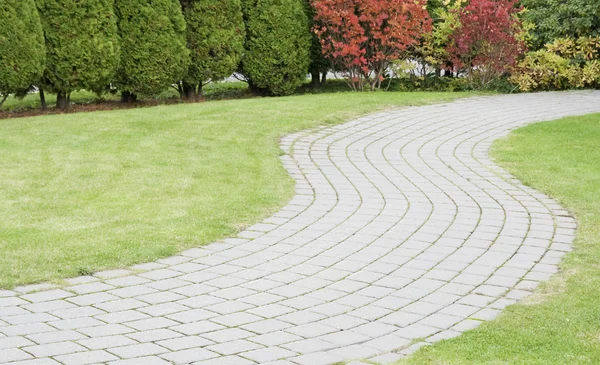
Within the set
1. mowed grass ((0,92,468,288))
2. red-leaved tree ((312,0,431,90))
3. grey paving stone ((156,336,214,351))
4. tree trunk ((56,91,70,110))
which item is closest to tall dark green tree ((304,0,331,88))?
red-leaved tree ((312,0,431,90))

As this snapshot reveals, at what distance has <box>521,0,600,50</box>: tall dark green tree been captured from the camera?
17.1 m

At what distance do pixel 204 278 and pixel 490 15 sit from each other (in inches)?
492

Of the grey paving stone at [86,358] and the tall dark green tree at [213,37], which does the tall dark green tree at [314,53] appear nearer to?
the tall dark green tree at [213,37]

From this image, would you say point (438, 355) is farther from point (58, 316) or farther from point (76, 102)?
point (76, 102)

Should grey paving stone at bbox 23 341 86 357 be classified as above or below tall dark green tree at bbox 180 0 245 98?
below

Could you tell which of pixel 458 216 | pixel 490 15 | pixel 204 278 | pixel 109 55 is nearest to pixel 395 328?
pixel 204 278

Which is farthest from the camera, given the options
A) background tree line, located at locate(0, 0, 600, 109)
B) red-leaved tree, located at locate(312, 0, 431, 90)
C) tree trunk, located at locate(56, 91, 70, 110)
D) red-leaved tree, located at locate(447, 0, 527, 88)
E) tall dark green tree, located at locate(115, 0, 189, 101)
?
red-leaved tree, located at locate(447, 0, 527, 88)

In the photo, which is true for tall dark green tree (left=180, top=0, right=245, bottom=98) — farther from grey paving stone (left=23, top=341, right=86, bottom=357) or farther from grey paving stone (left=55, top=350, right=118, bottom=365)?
grey paving stone (left=55, top=350, right=118, bottom=365)

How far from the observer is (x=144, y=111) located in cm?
1299

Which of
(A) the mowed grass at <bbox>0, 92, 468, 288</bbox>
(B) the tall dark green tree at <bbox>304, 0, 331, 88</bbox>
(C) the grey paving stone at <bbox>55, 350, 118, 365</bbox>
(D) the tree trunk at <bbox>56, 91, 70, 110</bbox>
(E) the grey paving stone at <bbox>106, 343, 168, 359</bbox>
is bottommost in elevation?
(E) the grey paving stone at <bbox>106, 343, 168, 359</bbox>

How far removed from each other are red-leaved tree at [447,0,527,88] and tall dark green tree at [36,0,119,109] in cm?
748

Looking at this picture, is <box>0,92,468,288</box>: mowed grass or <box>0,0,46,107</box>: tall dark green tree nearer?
<box>0,92,468,288</box>: mowed grass

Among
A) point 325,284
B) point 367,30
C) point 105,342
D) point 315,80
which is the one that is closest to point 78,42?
point 367,30

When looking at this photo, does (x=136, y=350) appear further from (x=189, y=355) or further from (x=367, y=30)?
(x=367, y=30)
